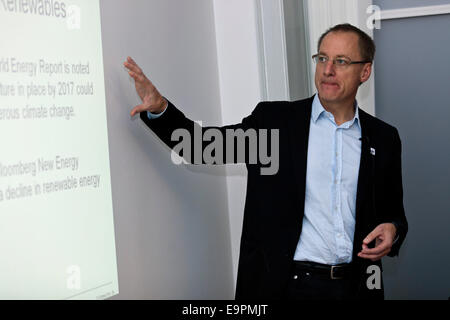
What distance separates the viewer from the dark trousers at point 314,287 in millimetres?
2414

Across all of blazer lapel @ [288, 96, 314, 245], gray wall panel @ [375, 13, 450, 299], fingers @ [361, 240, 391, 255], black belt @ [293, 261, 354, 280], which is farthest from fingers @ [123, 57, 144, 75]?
gray wall panel @ [375, 13, 450, 299]

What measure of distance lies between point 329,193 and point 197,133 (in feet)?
1.84

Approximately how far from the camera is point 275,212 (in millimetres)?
2494

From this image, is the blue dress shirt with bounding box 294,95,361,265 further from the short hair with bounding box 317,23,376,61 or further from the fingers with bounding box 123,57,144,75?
the fingers with bounding box 123,57,144,75

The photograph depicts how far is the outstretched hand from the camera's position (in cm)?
217

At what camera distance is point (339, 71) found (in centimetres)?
254

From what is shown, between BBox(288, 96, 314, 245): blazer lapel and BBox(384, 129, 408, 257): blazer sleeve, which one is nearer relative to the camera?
BBox(288, 96, 314, 245): blazer lapel

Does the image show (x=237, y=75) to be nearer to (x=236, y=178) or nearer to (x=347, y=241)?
(x=236, y=178)

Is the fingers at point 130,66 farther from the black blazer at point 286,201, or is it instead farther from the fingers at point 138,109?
the black blazer at point 286,201

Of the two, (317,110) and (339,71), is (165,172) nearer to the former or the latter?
(317,110)

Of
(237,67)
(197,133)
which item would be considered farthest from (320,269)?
(237,67)

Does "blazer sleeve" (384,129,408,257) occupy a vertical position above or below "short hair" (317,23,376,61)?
below

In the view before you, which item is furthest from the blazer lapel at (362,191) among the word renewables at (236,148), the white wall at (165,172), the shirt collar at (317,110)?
the white wall at (165,172)
